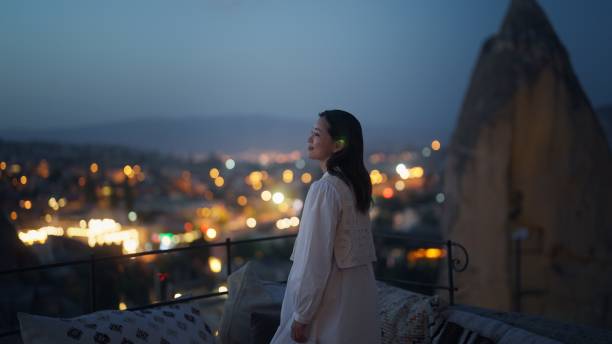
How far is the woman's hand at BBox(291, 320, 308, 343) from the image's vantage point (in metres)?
2.21

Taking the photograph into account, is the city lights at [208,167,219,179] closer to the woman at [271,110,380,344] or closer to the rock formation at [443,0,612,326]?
the rock formation at [443,0,612,326]

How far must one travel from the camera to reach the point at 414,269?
17156 millimetres

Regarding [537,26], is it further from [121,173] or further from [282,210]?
[282,210]

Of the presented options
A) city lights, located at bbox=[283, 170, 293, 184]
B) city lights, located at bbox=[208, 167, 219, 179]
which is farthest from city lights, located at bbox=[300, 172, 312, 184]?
city lights, located at bbox=[208, 167, 219, 179]

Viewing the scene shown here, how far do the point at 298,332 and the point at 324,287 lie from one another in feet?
0.70

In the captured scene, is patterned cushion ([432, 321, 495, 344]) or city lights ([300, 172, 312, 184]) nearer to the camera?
patterned cushion ([432, 321, 495, 344])

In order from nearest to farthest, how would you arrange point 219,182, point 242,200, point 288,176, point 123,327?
point 123,327 → point 219,182 → point 242,200 → point 288,176

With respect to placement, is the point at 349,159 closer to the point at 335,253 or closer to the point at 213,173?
the point at 335,253

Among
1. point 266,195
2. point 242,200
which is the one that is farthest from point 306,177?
point 242,200

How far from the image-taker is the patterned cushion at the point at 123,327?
7.67 ft

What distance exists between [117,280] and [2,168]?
3.02m

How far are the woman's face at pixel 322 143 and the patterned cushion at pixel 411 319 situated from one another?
50.1 inches

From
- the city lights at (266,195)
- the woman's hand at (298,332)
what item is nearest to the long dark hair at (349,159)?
the woman's hand at (298,332)

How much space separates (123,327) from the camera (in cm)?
257
